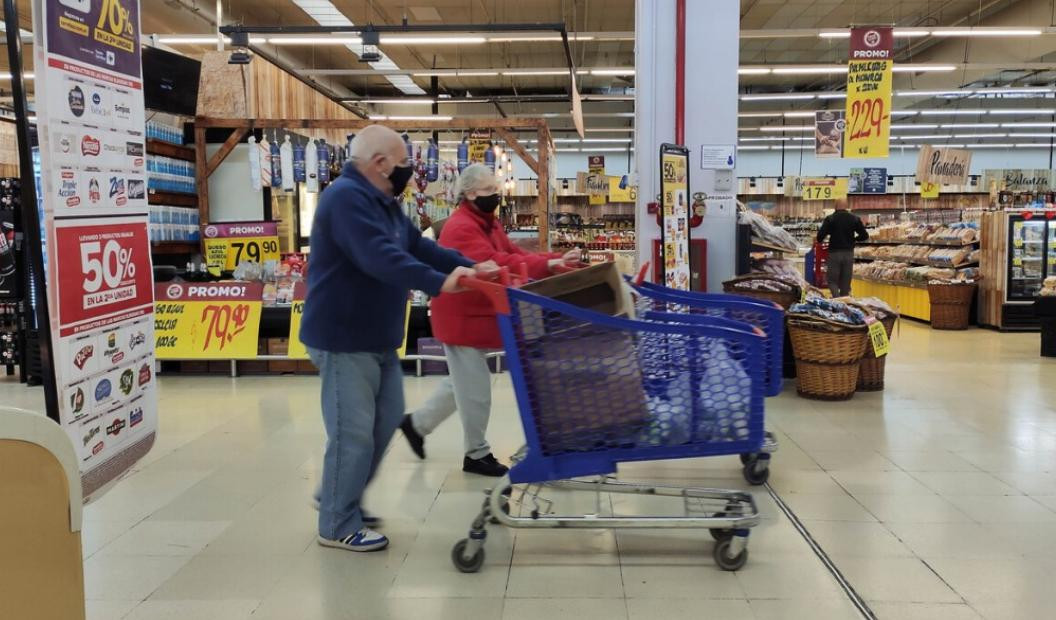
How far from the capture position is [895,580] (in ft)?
9.07

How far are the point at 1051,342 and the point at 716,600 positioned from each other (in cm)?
707

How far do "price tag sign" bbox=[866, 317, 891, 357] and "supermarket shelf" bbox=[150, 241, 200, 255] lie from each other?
6.45 m

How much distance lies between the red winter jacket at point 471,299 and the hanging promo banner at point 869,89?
696 centimetres

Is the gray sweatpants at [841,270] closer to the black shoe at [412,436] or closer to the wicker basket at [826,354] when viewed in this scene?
the wicker basket at [826,354]

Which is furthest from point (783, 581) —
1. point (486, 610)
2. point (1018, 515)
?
point (1018, 515)

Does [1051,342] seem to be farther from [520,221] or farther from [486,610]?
[520,221]

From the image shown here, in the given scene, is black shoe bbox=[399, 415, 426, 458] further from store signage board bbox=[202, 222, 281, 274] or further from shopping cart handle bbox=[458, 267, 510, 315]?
store signage board bbox=[202, 222, 281, 274]

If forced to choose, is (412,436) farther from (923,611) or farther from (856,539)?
(923,611)

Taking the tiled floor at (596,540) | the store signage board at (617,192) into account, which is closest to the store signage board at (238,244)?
the tiled floor at (596,540)

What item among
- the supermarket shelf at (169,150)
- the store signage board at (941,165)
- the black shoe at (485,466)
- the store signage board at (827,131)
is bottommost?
the black shoe at (485,466)

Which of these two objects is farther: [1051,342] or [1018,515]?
[1051,342]

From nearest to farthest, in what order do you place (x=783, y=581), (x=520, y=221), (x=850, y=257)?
(x=783, y=581), (x=850, y=257), (x=520, y=221)

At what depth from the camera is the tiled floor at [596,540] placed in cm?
262

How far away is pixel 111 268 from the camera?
272 centimetres
